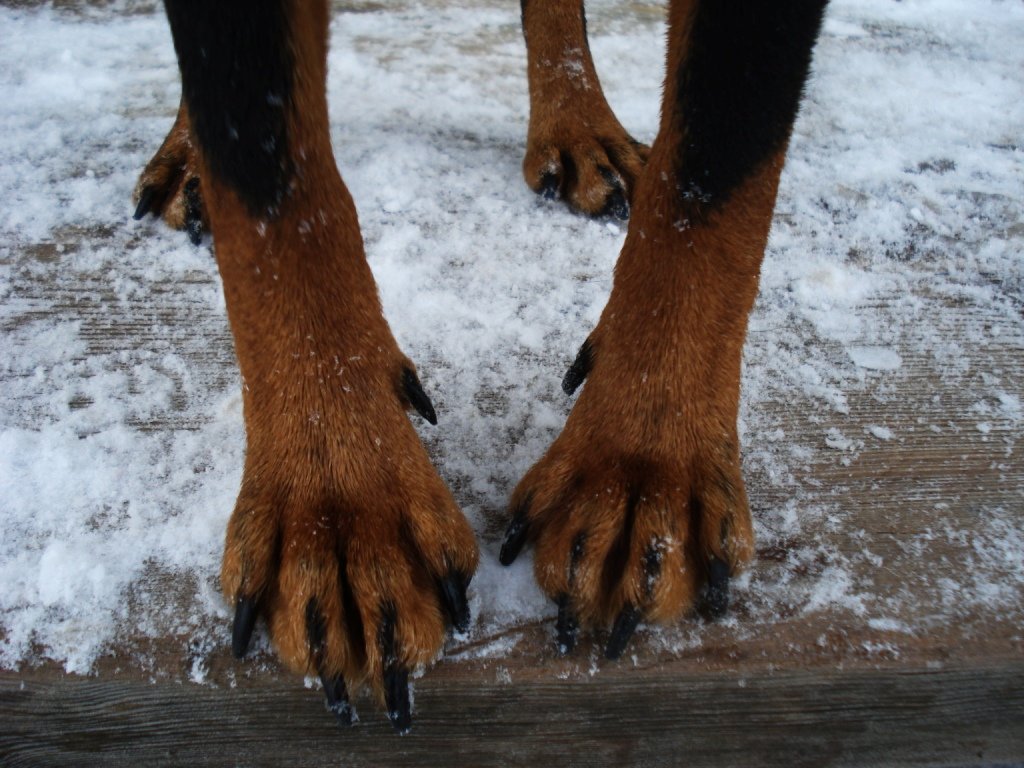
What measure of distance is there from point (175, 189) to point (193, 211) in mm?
140

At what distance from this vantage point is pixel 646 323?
1451 millimetres

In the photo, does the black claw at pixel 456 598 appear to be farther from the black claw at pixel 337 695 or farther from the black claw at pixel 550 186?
the black claw at pixel 550 186

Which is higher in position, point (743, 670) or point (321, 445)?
point (321, 445)

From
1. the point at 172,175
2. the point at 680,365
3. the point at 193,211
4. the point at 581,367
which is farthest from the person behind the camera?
the point at 172,175

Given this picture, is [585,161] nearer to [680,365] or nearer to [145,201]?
Result: [680,365]

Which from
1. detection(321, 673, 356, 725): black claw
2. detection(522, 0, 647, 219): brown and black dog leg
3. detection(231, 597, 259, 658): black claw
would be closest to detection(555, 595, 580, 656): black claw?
detection(321, 673, 356, 725): black claw

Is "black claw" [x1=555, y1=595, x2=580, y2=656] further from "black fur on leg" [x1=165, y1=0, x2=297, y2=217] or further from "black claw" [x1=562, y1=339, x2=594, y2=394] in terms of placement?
"black fur on leg" [x1=165, y1=0, x2=297, y2=217]

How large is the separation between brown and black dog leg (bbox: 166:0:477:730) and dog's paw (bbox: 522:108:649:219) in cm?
106

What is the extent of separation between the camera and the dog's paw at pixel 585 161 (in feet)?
7.57

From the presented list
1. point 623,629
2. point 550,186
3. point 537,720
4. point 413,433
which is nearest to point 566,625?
point 623,629

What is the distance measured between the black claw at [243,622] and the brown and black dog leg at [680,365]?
0.43 meters

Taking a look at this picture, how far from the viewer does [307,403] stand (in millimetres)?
1352

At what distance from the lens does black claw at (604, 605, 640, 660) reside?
129 centimetres

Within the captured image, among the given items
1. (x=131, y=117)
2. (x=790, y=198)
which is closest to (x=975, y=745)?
(x=790, y=198)
